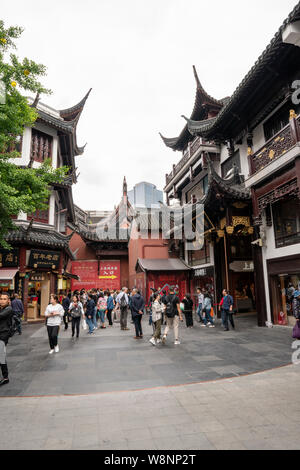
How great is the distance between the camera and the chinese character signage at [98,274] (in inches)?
1141

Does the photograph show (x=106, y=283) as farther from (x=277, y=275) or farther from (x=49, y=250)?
(x=277, y=275)

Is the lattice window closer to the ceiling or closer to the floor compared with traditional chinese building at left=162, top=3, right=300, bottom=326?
closer to the ceiling

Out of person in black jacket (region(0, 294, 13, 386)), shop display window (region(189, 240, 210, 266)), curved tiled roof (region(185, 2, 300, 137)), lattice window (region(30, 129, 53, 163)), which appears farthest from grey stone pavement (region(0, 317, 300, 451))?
lattice window (region(30, 129, 53, 163))

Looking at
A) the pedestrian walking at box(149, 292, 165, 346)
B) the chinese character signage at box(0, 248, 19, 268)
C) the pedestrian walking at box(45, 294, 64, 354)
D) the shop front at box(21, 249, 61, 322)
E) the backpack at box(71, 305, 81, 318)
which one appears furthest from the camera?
the shop front at box(21, 249, 61, 322)

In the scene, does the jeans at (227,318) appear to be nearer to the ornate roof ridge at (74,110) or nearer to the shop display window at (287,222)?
the shop display window at (287,222)

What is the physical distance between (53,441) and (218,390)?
2843mm

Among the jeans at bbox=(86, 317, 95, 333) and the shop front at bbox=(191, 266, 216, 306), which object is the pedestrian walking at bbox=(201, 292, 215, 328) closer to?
the shop front at bbox=(191, 266, 216, 306)

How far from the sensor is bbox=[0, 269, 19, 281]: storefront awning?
15.1 m

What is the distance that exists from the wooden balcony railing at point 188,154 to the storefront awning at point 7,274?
41.9 ft

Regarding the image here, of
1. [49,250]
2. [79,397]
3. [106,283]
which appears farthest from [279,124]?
[106,283]

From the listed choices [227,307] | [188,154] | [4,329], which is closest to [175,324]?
[227,307]

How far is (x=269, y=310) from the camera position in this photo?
37.5 feet

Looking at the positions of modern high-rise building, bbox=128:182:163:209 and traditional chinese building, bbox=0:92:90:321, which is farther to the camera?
modern high-rise building, bbox=128:182:163:209

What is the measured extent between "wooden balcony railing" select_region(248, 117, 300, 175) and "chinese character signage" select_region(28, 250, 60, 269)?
479 inches
